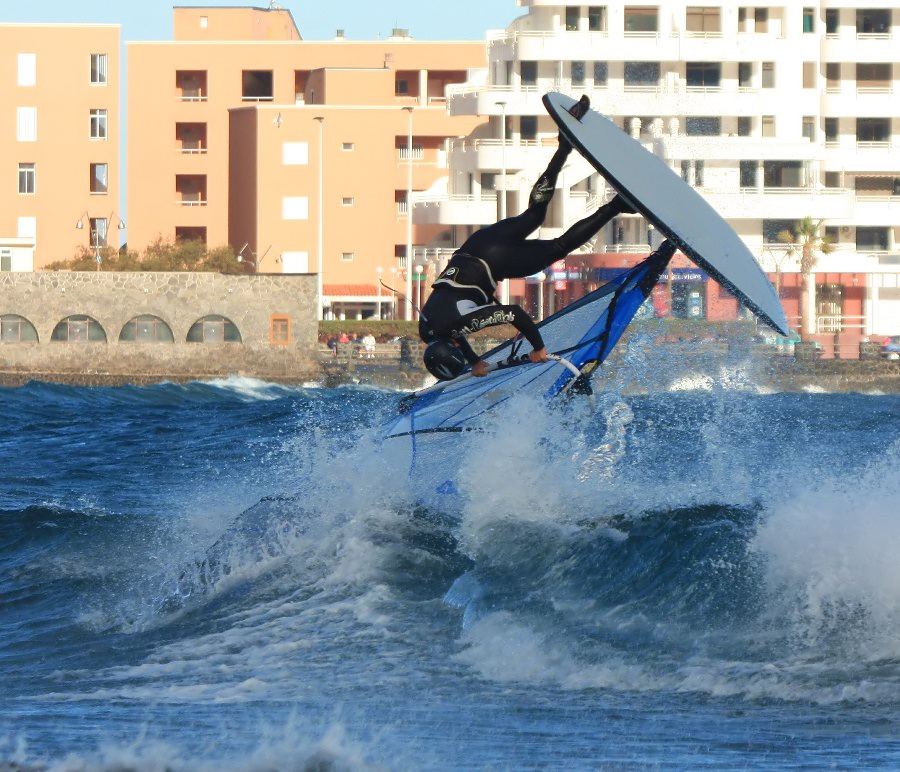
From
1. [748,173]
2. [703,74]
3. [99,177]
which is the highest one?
[703,74]

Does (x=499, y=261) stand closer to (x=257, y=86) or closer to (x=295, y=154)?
(x=295, y=154)

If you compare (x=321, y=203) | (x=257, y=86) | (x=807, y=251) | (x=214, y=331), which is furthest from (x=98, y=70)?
(x=807, y=251)

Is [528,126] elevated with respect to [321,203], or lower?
elevated

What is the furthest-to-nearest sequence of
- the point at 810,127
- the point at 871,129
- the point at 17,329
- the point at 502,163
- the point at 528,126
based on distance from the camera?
the point at 871,129
the point at 810,127
the point at 528,126
the point at 502,163
the point at 17,329

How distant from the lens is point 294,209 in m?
61.4

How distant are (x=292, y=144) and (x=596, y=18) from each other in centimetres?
1517

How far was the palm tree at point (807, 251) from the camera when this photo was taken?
165 ft

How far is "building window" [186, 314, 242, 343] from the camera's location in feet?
138

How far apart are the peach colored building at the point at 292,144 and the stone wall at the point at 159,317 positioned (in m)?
15.3

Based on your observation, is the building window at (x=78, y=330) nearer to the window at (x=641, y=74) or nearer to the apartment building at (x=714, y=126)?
the apartment building at (x=714, y=126)

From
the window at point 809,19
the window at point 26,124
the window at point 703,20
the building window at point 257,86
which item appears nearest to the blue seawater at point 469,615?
the window at point 703,20

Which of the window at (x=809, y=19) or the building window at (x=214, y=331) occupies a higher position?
→ the window at (x=809, y=19)

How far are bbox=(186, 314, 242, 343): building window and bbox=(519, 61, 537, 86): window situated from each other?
17157mm

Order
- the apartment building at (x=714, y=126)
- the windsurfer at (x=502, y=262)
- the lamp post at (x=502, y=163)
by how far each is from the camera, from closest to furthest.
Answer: the windsurfer at (x=502, y=262), the lamp post at (x=502, y=163), the apartment building at (x=714, y=126)
